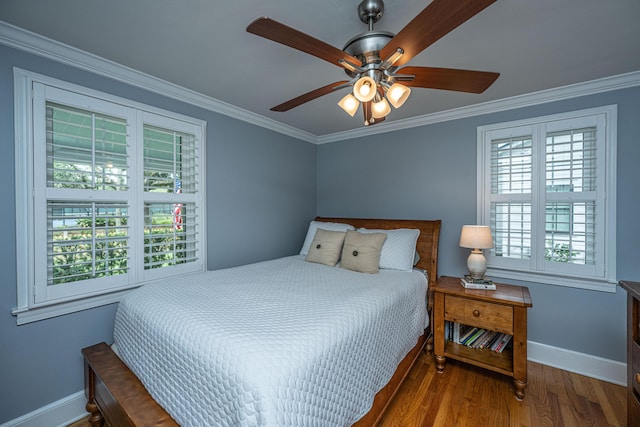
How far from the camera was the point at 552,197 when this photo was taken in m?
2.38

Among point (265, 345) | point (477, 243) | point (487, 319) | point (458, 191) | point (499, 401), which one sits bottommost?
point (499, 401)

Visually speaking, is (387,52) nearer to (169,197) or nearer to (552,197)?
(169,197)

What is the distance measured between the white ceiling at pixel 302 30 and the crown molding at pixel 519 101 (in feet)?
0.31

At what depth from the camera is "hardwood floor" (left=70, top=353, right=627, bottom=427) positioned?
1738 mm

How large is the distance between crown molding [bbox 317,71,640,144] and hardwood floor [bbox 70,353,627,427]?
2343mm

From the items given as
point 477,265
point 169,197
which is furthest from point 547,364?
point 169,197

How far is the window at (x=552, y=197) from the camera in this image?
2.19 meters

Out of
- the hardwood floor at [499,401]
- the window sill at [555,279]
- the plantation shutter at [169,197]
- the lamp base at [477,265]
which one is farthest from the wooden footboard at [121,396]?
the window sill at [555,279]

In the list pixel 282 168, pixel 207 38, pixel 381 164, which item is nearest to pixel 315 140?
pixel 282 168

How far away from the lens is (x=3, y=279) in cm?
160

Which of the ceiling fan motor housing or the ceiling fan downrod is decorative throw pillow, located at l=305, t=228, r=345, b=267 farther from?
the ceiling fan downrod

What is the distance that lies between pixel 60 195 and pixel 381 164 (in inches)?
116

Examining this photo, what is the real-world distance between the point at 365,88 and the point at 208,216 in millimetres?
1957

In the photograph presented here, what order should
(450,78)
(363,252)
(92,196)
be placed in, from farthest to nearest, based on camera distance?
(363,252) → (92,196) → (450,78)
